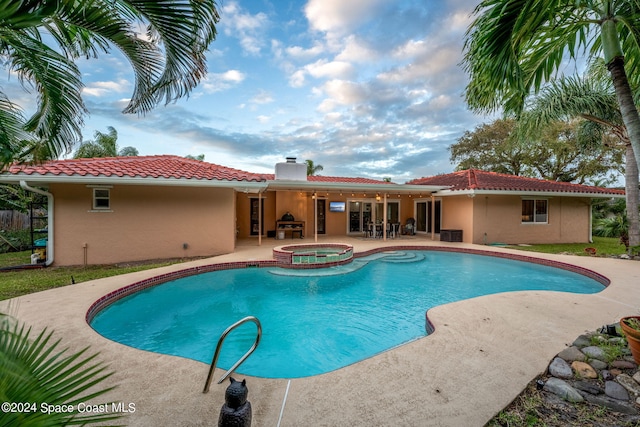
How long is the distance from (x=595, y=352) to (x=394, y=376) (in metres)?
2.58

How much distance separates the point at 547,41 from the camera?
432cm

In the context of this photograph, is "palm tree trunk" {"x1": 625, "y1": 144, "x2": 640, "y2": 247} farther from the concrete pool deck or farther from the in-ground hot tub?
the in-ground hot tub

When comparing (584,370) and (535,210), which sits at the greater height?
(535,210)

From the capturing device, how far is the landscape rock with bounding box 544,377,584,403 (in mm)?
2693

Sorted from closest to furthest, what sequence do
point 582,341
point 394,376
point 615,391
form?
point 615,391 < point 394,376 < point 582,341

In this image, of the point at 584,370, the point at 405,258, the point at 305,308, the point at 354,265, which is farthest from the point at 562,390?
the point at 405,258

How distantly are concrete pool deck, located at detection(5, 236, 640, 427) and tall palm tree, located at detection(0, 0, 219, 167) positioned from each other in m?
2.04

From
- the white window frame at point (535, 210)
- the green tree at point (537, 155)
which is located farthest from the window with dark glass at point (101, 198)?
the green tree at point (537, 155)

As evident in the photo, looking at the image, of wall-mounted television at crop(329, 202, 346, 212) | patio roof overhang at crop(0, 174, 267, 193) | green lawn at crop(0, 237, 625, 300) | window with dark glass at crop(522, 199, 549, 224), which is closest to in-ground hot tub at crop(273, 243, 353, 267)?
patio roof overhang at crop(0, 174, 267, 193)

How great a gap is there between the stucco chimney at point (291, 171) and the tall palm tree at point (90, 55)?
28.2 ft

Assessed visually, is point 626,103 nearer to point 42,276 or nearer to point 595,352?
point 595,352

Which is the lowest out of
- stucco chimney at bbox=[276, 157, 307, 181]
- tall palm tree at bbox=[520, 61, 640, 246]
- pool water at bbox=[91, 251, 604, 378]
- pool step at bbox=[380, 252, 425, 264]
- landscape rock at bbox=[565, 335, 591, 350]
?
pool water at bbox=[91, 251, 604, 378]

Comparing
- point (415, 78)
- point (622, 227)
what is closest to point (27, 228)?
point (415, 78)

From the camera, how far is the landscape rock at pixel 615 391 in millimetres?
2697
